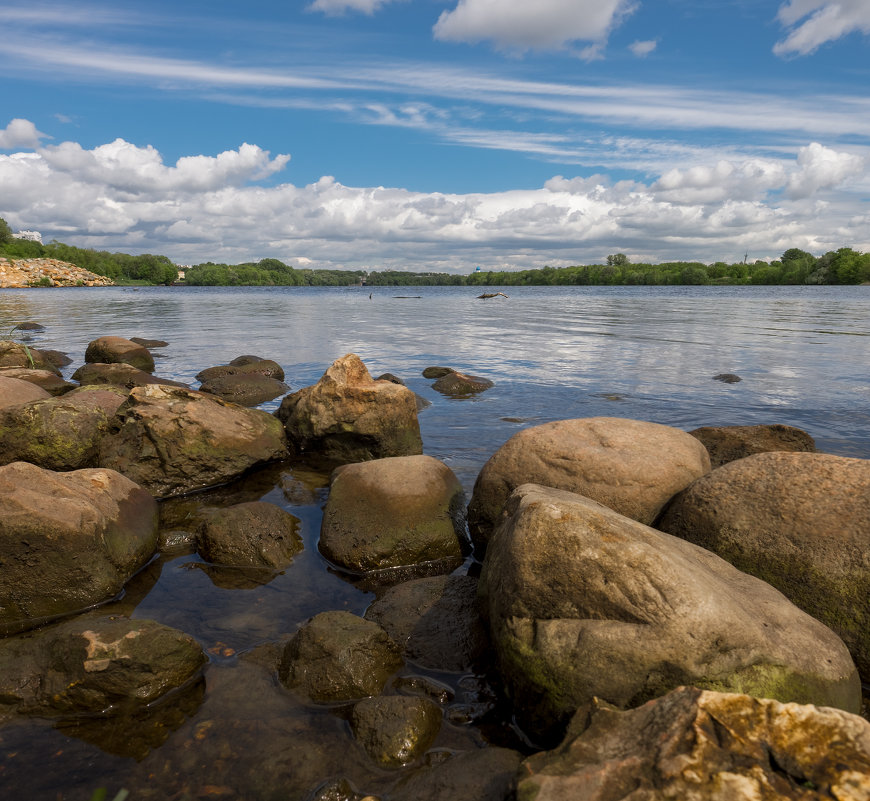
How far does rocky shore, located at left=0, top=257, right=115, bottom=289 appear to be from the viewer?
9261 cm

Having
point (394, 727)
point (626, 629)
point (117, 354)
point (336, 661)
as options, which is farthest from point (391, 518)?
point (117, 354)

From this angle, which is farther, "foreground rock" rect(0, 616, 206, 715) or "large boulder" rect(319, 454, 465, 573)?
"large boulder" rect(319, 454, 465, 573)

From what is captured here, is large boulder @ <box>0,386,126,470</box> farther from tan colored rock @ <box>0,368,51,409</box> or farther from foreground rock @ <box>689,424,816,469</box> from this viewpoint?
foreground rock @ <box>689,424,816,469</box>

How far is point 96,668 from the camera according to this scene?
388 centimetres

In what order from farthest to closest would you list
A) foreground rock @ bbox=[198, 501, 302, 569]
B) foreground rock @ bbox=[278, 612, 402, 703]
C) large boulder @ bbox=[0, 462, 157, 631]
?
foreground rock @ bbox=[198, 501, 302, 569], large boulder @ bbox=[0, 462, 157, 631], foreground rock @ bbox=[278, 612, 402, 703]

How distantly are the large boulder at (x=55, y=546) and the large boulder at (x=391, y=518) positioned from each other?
6.54 ft

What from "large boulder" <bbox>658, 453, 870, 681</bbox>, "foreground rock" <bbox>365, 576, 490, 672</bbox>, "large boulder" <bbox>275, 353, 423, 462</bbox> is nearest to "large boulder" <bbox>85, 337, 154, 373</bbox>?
"large boulder" <bbox>275, 353, 423, 462</bbox>

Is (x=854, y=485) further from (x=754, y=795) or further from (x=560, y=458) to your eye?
(x=754, y=795)

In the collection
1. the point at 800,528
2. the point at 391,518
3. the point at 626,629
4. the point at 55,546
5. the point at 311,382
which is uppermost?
the point at 800,528

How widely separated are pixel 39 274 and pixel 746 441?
385 feet

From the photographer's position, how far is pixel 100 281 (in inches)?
4756

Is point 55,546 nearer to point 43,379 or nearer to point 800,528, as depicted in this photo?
point 800,528

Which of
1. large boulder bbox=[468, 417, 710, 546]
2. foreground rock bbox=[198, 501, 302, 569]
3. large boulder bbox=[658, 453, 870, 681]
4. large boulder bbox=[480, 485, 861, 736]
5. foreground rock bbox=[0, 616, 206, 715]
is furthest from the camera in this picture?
foreground rock bbox=[198, 501, 302, 569]

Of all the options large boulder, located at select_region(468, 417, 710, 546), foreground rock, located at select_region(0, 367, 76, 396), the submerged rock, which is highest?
large boulder, located at select_region(468, 417, 710, 546)
